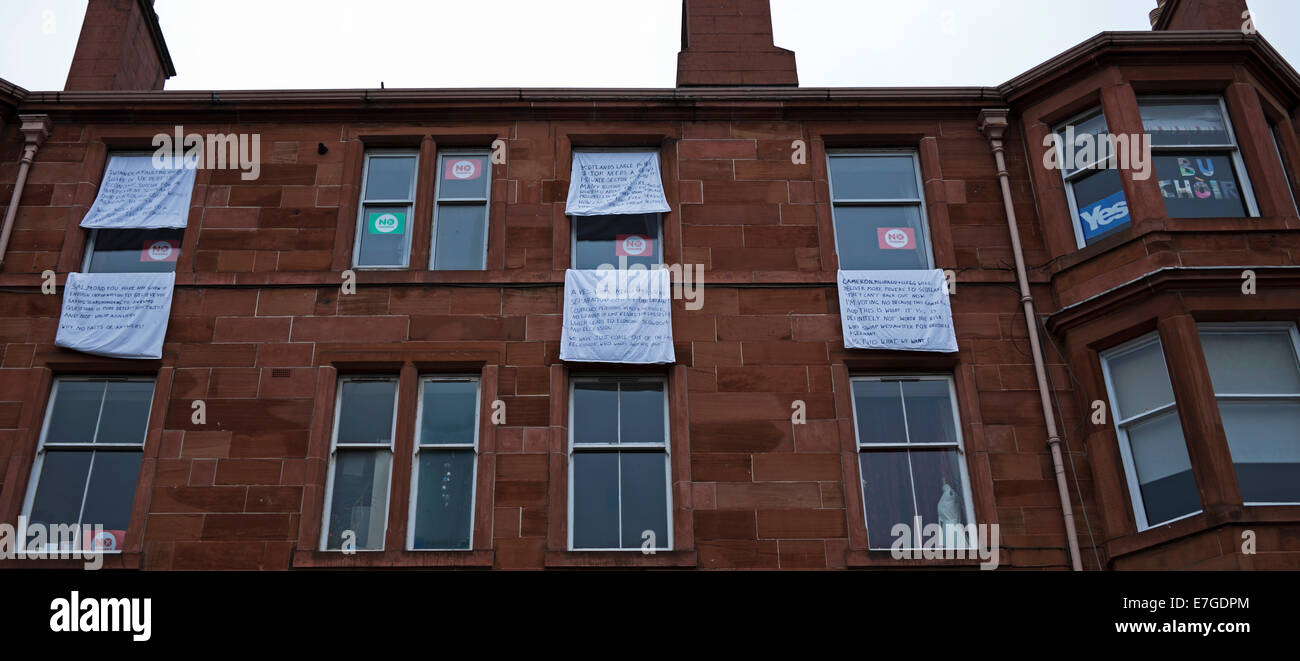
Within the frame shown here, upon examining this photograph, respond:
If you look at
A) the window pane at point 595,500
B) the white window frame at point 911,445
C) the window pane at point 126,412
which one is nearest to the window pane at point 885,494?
the white window frame at point 911,445

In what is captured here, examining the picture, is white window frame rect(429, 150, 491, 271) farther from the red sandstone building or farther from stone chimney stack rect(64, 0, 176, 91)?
stone chimney stack rect(64, 0, 176, 91)

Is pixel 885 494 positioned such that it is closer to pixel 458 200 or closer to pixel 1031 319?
pixel 1031 319

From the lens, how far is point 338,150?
648 inches

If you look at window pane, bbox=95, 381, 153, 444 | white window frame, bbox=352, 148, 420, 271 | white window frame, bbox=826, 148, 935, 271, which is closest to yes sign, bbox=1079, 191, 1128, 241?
white window frame, bbox=826, 148, 935, 271

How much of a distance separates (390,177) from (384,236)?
976 mm

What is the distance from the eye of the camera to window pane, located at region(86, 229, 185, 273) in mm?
15758

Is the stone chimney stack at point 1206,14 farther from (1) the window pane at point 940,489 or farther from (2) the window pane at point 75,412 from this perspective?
(2) the window pane at point 75,412

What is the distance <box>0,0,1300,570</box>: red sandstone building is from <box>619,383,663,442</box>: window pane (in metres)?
0.04

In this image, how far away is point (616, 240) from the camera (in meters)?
15.9

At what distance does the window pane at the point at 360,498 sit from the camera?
45.4 ft

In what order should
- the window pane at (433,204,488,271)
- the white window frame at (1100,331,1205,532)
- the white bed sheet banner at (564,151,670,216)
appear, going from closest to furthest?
the white window frame at (1100,331,1205,532), the window pane at (433,204,488,271), the white bed sheet banner at (564,151,670,216)

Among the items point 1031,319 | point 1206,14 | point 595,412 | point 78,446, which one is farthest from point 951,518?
point 78,446

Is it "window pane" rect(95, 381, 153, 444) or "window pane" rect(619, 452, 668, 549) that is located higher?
"window pane" rect(95, 381, 153, 444)
